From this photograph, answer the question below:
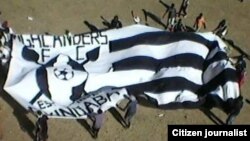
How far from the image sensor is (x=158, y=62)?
65.5 ft

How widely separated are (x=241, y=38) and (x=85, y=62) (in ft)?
22.4

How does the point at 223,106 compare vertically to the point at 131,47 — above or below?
below

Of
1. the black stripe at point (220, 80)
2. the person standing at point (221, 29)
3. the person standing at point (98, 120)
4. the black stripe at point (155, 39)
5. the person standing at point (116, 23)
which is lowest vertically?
the person standing at point (98, 120)

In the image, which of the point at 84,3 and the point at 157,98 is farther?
the point at 84,3

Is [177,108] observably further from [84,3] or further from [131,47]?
[84,3]

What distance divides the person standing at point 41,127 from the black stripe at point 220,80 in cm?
516

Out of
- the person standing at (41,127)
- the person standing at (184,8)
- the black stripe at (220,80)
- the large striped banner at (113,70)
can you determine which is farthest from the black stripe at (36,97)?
the person standing at (184,8)

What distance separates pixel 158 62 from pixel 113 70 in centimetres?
156

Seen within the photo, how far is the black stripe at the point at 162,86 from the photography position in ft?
63.2

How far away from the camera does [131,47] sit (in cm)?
2019

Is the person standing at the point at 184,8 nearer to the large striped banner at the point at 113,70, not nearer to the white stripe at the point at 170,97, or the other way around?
the large striped banner at the point at 113,70

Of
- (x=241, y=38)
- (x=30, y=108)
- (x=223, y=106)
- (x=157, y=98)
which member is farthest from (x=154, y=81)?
(x=241, y=38)

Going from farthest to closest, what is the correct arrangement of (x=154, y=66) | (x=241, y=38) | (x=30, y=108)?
(x=241, y=38), (x=154, y=66), (x=30, y=108)

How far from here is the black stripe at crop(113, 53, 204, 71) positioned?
19.7m
